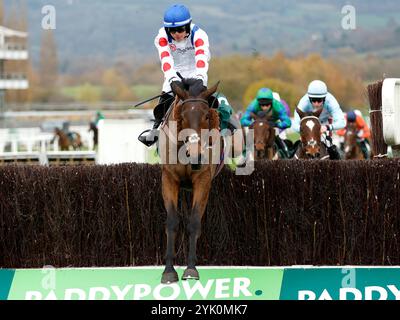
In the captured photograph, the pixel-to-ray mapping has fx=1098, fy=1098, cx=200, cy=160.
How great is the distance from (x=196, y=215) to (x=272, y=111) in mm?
6302

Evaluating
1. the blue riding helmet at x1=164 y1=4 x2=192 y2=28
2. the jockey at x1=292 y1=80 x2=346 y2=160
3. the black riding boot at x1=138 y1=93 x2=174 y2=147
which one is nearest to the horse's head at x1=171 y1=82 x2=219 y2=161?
the black riding boot at x1=138 y1=93 x2=174 y2=147

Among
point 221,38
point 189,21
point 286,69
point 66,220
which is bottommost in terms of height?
point 66,220

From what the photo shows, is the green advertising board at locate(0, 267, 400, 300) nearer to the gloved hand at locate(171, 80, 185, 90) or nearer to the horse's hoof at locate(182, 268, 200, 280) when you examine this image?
the horse's hoof at locate(182, 268, 200, 280)

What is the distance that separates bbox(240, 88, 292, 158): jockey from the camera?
48.8 ft

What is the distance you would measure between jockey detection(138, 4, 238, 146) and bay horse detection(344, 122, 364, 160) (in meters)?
9.50

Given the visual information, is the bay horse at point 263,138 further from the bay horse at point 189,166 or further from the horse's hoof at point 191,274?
the horse's hoof at point 191,274

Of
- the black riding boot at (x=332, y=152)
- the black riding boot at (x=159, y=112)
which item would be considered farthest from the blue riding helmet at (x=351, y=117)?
the black riding boot at (x=159, y=112)

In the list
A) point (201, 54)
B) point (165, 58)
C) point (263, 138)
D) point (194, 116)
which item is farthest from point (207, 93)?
point (263, 138)

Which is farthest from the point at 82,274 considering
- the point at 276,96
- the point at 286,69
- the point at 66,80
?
the point at 66,80

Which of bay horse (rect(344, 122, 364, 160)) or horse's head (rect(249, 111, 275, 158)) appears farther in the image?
bay horse (rect(344, 122, 364, 160))
